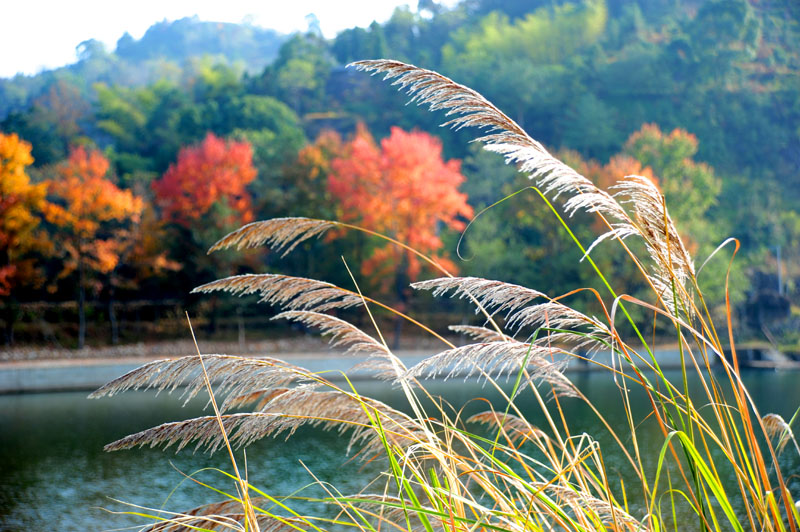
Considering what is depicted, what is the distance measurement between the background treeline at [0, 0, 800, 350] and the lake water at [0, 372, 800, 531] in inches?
275

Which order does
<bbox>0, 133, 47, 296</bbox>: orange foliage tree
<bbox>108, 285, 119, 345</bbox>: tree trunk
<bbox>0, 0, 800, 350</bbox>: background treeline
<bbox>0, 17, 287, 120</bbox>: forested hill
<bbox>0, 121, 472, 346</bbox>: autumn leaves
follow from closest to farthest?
<bbox>0, 133, 47, 296</bbox>: orange foliage tree < <bbox>0, 121, 472, 346</bbox>: autumn leaves < <bbox>108, 285, 119, 345</bbox>: tree trunk < <bbox>0, 0, 800, 350</bbox>: background treeline < <bbox>0, 17, 287, 120</bbox>: forested hill

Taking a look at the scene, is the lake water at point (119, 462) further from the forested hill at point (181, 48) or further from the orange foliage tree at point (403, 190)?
the forested hill at point (181, 48)

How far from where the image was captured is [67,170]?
1858 cm

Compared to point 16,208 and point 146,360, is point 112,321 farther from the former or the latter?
point 16,208

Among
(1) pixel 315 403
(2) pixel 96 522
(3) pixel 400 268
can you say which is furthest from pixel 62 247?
(1) pixel 315 403

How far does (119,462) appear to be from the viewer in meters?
8.57

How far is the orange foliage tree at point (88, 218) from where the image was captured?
18.0 m

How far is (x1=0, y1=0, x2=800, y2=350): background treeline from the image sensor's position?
19.5 m

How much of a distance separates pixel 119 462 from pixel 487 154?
1880 centimetres

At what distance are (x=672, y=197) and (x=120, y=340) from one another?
15560mm

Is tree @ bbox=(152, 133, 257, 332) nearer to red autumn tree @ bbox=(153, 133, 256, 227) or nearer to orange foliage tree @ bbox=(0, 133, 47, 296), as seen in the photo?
red autumn tree @ bbox=(153, 133, 256, 227)

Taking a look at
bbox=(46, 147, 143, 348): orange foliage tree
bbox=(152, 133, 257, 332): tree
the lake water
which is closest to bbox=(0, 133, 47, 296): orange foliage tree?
bbox=(46, 147, 143, 348): orange foliage tree

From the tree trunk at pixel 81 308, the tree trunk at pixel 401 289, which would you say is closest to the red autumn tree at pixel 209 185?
the tree trunk at pixel 81 308

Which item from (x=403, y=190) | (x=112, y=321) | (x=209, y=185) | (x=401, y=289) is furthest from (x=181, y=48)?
(x=403, y=190)
